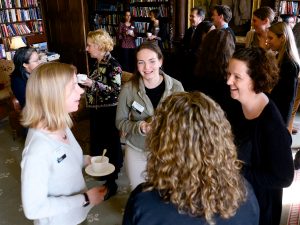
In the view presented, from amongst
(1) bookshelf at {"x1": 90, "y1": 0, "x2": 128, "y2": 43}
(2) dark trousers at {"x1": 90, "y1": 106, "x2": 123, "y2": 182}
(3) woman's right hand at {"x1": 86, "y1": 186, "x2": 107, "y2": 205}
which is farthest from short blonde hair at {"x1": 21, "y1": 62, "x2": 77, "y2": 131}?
(1) bookshelf at {"x1": 90, "y1": 0, "x2": 128, "y2": 43}

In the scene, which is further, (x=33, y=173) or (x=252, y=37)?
(x=252, y=37)

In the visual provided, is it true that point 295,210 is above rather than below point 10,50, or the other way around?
below

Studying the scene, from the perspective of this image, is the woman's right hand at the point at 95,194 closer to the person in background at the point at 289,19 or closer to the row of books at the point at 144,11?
the person in background at the point at 289,19

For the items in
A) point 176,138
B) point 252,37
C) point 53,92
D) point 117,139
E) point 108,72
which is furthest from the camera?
point 252,37

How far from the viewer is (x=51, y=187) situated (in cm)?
131

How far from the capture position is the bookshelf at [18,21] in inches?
231

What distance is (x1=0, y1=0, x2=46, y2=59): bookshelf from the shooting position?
5.87m

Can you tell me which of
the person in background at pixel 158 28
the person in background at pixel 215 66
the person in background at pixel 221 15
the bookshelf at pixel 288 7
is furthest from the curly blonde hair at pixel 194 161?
the person in background at pixel 158 28

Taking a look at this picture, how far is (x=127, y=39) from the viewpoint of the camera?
6.29 metres

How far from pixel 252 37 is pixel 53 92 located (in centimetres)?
338

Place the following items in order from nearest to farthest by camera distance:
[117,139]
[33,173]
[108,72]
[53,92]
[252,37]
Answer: [33,173], [53,92], [108,72], [117,139], [252,37]

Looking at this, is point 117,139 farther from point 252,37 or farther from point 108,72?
point 252,37

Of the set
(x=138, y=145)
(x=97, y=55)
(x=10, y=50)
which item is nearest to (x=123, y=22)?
(x=10, y=50)

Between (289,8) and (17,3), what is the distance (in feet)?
17.0
